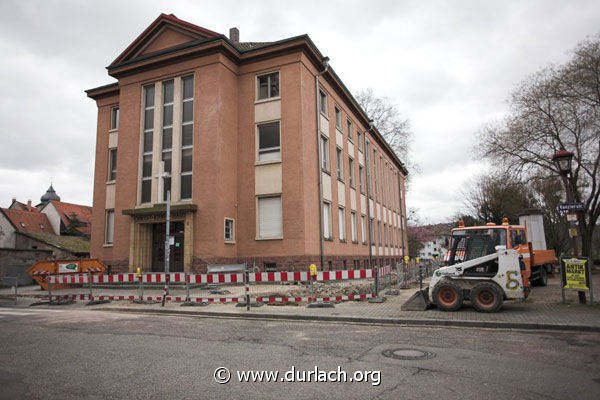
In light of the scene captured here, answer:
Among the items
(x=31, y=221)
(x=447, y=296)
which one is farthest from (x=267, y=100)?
(x=31, y=221)

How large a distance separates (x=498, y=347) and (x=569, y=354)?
3.23 ft

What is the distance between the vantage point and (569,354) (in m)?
6.39

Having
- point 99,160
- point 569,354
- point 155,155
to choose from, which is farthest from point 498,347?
point 99,160

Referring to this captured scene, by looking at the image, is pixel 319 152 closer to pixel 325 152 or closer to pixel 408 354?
pixel 325 152

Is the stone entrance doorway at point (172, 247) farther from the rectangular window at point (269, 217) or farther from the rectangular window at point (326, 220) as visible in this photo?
the rectangular window at point (326, 220)

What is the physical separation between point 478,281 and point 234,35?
2164 cm

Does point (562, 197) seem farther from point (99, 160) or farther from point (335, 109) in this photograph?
point (99, 160)

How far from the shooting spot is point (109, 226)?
2445 cm

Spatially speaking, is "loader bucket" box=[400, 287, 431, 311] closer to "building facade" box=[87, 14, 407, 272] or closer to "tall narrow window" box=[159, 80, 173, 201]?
"building facade" box=[87, 14, 407, 272]

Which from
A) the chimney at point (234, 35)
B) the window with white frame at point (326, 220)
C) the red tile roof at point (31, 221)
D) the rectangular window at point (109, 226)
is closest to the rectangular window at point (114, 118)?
the rectangular window at point (109, 226)

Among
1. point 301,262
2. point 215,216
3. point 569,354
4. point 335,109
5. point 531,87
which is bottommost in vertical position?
point 569,354

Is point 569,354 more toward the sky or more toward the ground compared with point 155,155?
more toward the ground

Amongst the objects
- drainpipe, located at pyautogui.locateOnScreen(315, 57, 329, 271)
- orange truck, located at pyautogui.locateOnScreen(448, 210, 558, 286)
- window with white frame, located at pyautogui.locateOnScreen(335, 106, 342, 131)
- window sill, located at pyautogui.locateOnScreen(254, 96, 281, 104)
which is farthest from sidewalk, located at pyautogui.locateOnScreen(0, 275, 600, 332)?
window with white frame, located at pyautogui.locateOnScreen(335, 106, 342, 131)

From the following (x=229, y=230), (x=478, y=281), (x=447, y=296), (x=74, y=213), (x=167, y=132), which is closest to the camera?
(x=478, y=281)
